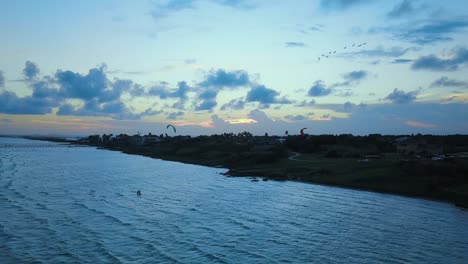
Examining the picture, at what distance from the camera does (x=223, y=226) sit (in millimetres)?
46031

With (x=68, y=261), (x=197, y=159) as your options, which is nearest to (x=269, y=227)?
(x=68, y=261)

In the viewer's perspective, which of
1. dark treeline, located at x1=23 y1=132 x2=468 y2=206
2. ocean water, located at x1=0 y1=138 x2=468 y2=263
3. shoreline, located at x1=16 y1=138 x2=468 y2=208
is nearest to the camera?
ocean water, located at x1=0 y1=138 x2=468 y2=263

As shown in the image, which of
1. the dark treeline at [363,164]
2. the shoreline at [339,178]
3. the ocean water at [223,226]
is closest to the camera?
the ocean water at [223,226]

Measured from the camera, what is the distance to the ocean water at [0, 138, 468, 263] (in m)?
35.4

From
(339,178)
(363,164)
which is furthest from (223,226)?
(363,164)

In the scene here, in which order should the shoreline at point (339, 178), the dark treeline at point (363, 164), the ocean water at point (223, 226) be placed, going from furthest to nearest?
the dark treeline at point (363, 164) < the shoreline at point (339, 178) < the ocean water at point (223, 226)

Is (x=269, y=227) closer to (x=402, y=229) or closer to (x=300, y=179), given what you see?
(x=402, y=229)

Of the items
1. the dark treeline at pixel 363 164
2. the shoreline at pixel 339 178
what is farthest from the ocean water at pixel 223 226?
the dark treeline at pixel 363 164

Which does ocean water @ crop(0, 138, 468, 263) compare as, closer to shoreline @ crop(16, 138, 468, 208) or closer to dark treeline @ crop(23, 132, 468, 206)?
shoreline @ crop(16, 138, 468, 208)

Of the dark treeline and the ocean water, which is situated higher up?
the dark treeline

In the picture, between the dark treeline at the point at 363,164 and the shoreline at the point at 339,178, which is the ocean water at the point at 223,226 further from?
the dark treeline at the point at 363,164

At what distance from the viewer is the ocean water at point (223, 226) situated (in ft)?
116

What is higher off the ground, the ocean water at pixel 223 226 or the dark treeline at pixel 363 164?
the dark treeline at pixel 363 164

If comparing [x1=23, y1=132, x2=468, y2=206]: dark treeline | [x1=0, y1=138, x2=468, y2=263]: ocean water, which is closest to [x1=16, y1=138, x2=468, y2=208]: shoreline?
[x1=23, y1=132, x2=468, y2=206]: dark treeline
